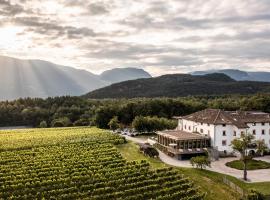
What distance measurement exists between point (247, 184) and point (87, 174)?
71.2ft

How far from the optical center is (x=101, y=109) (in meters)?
108

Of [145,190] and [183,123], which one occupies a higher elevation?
[183,123]

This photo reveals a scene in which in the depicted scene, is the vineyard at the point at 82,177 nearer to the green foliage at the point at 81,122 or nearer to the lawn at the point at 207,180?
the lawn at the point at 207,180

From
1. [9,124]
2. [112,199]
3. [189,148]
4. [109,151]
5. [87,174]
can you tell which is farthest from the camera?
[9,124]

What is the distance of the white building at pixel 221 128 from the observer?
Result: 6869 centimetres

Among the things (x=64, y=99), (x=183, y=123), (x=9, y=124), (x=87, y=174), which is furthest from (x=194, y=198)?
(x=64, y=99)

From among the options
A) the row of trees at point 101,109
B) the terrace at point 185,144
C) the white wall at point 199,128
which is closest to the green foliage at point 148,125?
the white wall at point 199,128

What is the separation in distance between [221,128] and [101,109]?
153 feet

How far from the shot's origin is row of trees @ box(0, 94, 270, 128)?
361 ft

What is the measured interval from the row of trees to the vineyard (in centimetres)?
4775

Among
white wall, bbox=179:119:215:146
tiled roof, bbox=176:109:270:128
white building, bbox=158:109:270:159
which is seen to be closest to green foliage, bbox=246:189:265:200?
white building, bbox=158:109:270:159

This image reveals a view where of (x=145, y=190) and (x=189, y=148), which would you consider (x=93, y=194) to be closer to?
(x=145, y=190)

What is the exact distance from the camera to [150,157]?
62500mm

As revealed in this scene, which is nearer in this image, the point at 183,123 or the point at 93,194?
the point at 93,194
